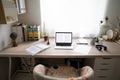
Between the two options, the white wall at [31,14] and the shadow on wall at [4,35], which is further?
the white wall at [31,14]

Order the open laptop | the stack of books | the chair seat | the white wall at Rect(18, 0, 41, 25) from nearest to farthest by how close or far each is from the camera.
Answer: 1. the chair seat
2. the open laptop
3. the stack of books
4. the white wall at Rect(18, 0, 41, 25)

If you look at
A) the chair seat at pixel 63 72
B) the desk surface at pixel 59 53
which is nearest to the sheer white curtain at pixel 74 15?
the desk surface at pixel 59 53

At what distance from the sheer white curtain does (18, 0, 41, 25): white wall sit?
91 mm

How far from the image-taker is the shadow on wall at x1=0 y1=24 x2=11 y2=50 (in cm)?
154

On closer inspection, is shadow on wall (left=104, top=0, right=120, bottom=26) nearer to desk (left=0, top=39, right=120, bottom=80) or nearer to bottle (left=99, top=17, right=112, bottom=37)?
bottle (left=99, top=17, right=112, bottom=37)

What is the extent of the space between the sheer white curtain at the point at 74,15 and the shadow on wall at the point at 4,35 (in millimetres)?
628

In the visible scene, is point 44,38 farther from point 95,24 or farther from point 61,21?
point 95,24

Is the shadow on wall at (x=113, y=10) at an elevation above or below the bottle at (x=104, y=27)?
above

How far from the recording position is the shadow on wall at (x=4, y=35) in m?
1.54

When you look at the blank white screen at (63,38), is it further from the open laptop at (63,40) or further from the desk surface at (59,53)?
the desk surface at (59,53)

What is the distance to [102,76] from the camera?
1572 millimetres

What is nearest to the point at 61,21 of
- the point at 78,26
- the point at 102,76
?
the point at 78,26

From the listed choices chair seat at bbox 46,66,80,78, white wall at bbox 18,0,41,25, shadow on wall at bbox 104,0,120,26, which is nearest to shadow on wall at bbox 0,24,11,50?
white wall at bbox 18,0,41,25

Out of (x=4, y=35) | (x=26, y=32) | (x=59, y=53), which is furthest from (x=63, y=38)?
(x=4, y=35)
